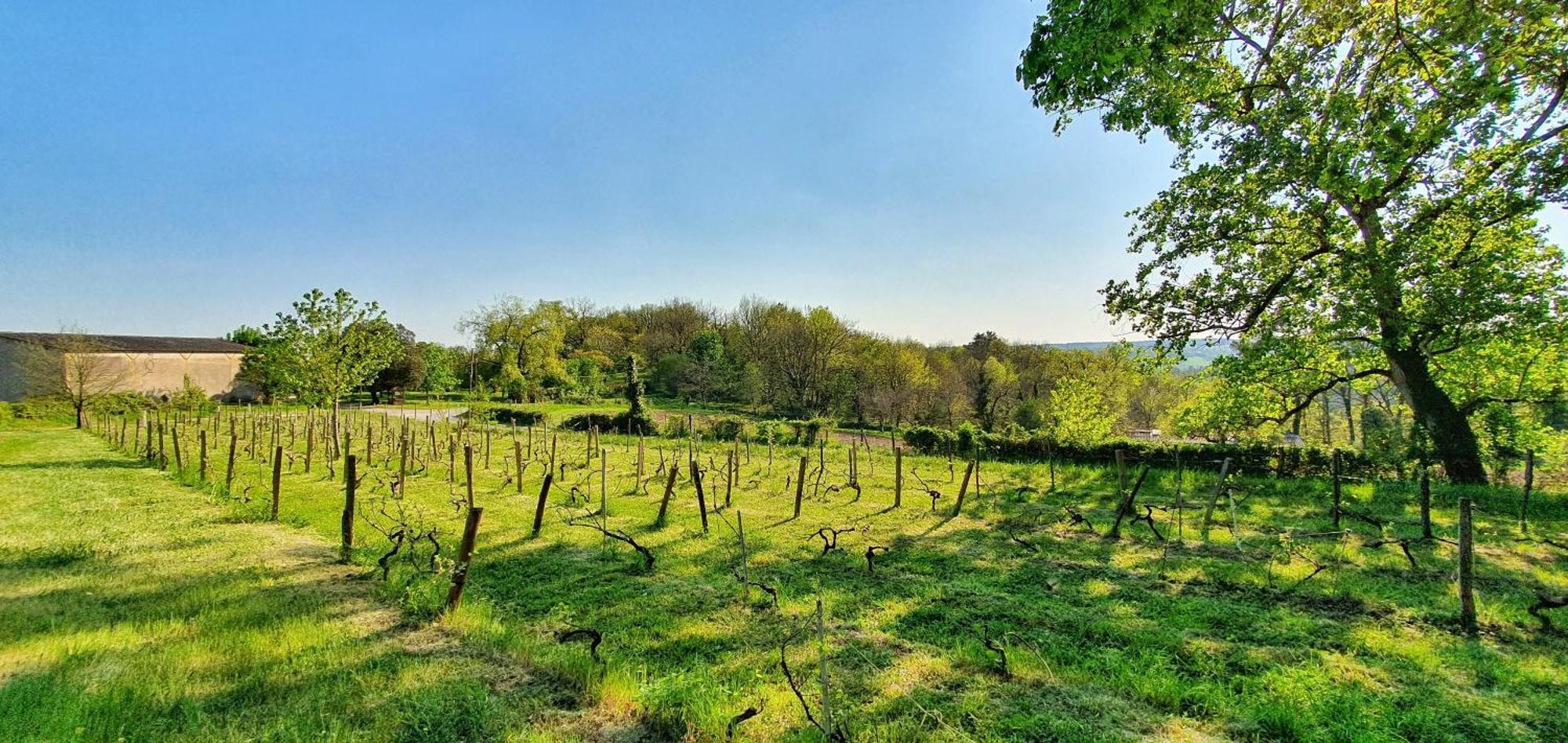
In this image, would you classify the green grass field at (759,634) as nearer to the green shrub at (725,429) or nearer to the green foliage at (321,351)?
the green foliage at (321,351)

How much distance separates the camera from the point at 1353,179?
610 cm

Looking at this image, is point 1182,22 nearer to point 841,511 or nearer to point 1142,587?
point 1142,587

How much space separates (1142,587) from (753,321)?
51.7 m

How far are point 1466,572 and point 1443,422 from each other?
13.6 meters

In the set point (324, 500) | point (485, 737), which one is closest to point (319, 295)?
point (324, 500)

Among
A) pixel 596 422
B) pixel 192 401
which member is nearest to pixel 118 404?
pixel 192 401

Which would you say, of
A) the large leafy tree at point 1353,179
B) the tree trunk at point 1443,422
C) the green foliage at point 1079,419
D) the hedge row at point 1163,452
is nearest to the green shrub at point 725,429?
the hedge row at point 1163,452

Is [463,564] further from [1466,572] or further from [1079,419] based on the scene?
[1079,419]

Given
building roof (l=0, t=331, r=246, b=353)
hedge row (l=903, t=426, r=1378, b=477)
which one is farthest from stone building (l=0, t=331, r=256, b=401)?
hedge row (l=903, t=426, r=1378, b=477)

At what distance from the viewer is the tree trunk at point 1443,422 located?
562 inches

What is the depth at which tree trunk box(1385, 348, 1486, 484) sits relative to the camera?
14281 millimetres

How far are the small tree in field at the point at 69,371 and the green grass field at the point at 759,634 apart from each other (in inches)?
1332

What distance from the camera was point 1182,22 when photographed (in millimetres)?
5516

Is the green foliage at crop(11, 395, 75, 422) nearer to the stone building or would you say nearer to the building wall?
the stone building
